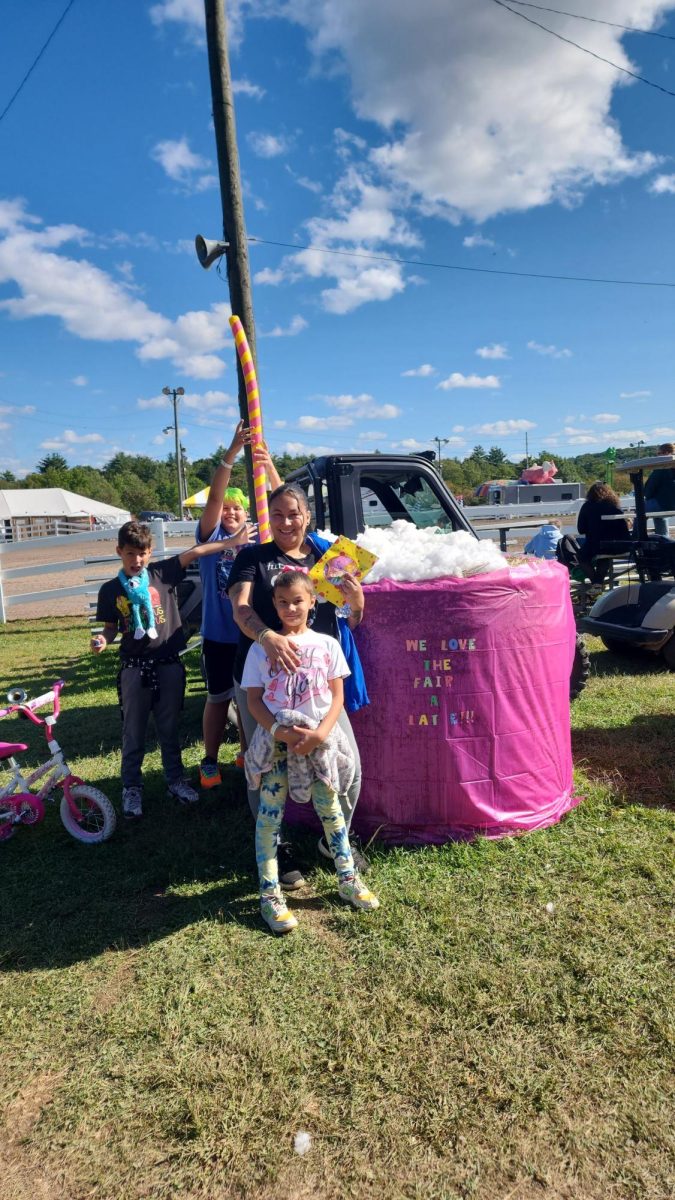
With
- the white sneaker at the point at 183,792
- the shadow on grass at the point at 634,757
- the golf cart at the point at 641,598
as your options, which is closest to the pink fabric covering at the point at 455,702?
the shadow on grass at the point at 634,757

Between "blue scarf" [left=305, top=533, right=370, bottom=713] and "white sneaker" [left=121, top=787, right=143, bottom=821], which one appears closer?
"blue scarf" [left=305, top=533, right=370, bottom=713]

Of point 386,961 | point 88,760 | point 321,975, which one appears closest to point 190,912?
point 321,975

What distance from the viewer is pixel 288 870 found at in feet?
10.7

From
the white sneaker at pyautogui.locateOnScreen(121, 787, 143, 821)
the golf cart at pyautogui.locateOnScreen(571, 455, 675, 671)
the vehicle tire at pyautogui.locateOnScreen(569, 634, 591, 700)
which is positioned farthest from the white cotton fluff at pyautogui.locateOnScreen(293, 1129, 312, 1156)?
the golf cart at pyautogui.locateOnScreen(571, 455, 675, 671)

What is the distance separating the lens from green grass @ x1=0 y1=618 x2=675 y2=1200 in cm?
182

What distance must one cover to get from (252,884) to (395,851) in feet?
2.24

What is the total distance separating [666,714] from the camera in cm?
525

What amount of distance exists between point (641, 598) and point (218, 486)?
14.9 ft

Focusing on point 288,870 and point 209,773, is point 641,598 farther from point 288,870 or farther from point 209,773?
point 288,870

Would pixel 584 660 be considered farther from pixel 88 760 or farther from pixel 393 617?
pixel 88 760

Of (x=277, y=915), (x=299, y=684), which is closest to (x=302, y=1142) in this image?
(x=277, y=915)

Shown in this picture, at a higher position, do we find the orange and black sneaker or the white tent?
the white tent

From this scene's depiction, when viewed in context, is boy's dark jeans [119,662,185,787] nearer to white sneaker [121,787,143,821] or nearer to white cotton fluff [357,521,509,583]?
white sneaker [121,787,143,821]

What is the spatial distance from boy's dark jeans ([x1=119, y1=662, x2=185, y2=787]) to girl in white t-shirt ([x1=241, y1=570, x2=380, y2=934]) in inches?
46.5
